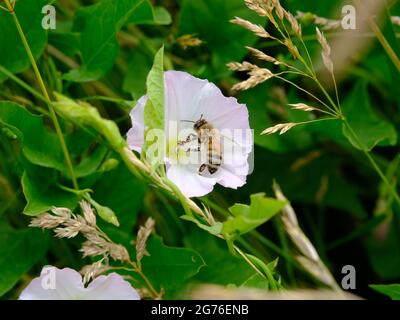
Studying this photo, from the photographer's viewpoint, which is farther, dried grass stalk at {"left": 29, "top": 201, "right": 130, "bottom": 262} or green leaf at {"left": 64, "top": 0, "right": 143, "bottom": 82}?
green leaf at {"left": 64, "top": 0, "right": 143, "bottom": 82}

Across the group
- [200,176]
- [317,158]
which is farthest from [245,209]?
[317,158]

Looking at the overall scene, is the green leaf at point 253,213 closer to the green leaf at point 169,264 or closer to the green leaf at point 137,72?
the green leaf at point 169,264

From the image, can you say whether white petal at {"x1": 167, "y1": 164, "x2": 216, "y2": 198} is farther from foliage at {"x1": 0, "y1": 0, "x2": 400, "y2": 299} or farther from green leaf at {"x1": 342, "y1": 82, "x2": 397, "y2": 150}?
green leaf at {"x1": 342, "y1": 82, "x2": 397, "y2": 150}

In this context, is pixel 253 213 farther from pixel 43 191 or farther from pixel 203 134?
pixel 43 191

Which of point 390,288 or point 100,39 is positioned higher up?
point 100,39

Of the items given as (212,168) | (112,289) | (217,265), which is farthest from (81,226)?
(217,265)

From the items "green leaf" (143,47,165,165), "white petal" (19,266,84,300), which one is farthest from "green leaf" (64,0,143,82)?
"white petal" (19,266,84,300)

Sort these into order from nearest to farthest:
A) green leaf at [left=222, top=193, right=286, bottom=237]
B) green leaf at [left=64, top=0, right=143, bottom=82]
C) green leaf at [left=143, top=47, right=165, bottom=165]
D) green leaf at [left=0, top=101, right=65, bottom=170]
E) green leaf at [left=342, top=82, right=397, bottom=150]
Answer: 1. green leaf at [left=222, top=193, right=286, bottom=237]
2. green leaf at [left=143, top=47, right=165, bottom=165]
3. green leaf at [left=0, top=101, right=65, bottom=170]
4. green leaf at [left=64, top=0, right=143, bottom=82]
5. green leaf at [left=342, top=82, right=397, bottom=150]
